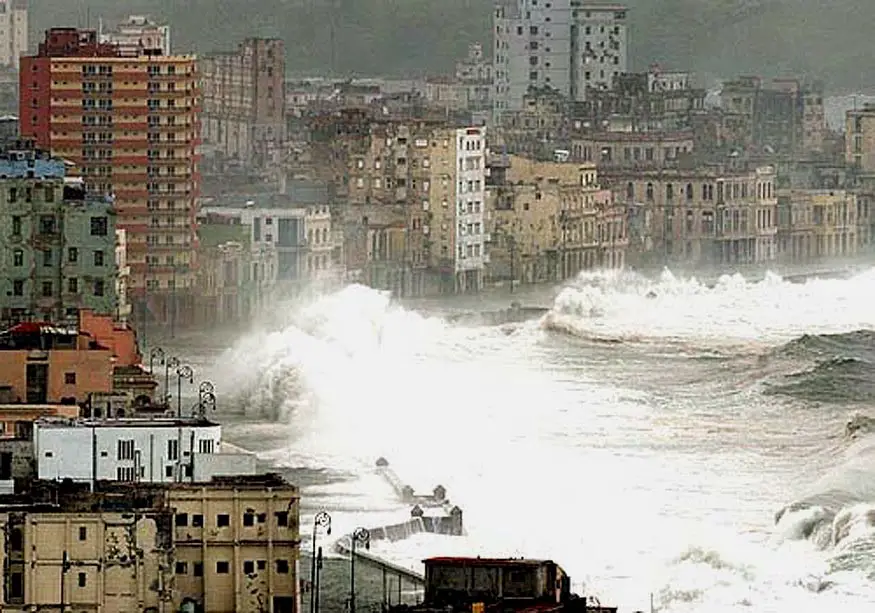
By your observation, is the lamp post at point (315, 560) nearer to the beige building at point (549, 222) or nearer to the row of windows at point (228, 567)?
the row of windows at point (228, 567)

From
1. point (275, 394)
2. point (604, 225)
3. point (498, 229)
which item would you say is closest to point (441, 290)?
point (498, 229)

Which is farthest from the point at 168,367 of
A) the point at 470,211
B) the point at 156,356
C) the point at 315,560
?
the point at 470,211

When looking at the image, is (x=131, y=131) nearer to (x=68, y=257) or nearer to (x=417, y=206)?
(x=417, y=206)

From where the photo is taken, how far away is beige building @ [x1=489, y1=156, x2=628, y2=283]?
51781 mm

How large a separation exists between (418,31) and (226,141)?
11432mm

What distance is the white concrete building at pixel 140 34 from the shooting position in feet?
181

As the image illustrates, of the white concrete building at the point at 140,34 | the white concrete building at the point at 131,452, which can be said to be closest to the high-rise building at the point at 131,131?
the white concrete building at the point at 140,34

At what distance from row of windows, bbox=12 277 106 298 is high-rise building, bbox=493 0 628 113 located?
106 ft

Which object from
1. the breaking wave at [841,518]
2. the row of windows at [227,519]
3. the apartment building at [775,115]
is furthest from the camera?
the apartment building at [775,115]

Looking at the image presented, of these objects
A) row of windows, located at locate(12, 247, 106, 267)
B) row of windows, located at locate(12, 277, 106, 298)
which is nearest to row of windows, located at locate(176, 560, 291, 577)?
row of windows, located at locate(12, 277, 106, 298)

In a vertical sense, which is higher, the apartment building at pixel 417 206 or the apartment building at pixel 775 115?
the apartment building at pixel 775 115

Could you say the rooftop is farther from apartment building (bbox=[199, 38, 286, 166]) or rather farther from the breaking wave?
apartment building (bbox=[199, 38, 286, 166])

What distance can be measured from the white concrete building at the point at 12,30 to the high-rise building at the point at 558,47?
25.5ft

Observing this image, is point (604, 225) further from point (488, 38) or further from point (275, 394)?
point (275, 394)
